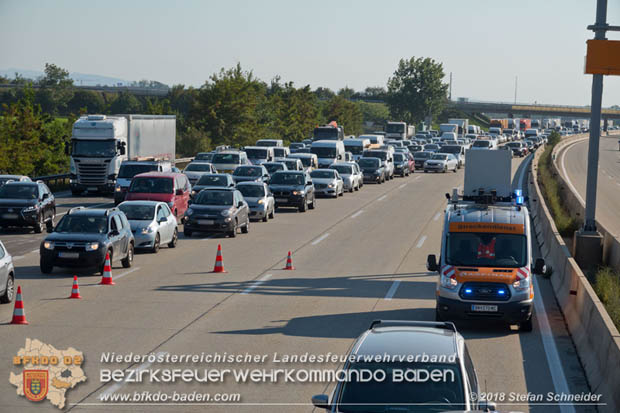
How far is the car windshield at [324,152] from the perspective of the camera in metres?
58.9

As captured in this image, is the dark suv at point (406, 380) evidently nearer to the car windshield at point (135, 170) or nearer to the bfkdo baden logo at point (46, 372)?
the bfkdo baden logo at point (46, 372)

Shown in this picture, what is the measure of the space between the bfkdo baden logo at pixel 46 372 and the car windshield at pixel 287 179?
2703cm

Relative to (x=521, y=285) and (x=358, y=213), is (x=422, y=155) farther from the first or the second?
(x=521, y=285)

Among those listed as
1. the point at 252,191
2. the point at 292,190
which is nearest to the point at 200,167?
the point at 292,190

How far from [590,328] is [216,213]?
56.3ft

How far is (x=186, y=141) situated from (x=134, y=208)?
4958cm

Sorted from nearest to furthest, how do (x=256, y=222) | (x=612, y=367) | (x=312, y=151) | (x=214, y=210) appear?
(x=612, y=367) < (x=214, y=210) < (x=256, y=222) < (x=312, y=151)

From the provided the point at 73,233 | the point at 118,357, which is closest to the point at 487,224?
the point at 118,357

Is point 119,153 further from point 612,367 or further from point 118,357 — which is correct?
point 612,367

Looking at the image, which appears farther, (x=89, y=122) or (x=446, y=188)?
(x=446, y=188)

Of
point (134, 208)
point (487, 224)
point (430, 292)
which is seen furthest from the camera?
point (134, 208)

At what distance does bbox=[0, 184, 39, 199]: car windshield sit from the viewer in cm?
2986

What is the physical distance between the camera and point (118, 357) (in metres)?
12.9

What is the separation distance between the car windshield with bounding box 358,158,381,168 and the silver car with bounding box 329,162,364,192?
629cm
